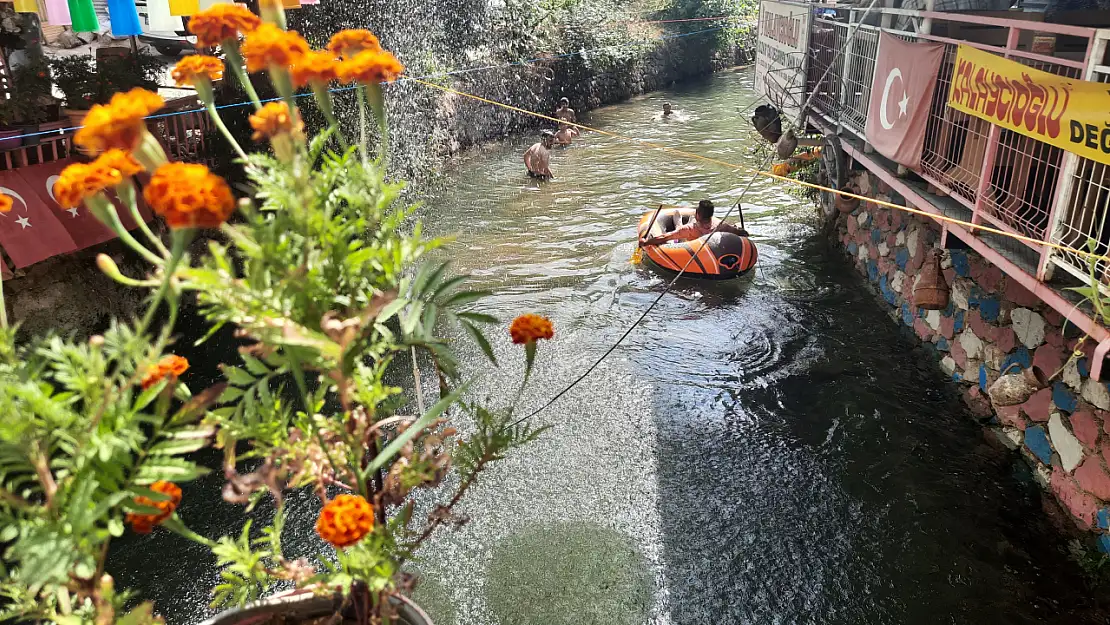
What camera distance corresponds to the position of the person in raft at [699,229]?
9.56 metres

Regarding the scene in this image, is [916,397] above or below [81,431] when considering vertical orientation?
below

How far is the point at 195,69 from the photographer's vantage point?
206 cm

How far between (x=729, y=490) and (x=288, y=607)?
13.4ft

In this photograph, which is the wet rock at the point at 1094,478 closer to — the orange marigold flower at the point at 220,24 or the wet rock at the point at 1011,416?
the wet rock at the point at 1011,416

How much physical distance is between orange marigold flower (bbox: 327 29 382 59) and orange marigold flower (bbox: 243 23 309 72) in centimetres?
29

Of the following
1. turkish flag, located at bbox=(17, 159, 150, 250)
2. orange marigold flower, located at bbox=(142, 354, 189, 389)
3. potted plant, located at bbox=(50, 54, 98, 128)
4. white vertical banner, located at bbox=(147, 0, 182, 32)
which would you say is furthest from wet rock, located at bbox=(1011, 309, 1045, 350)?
potted plant, located at bbox=(50, 54, 98, 128)

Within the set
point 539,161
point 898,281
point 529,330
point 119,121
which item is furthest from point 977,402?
point 539,161

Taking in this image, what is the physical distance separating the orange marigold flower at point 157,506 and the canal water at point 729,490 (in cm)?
302

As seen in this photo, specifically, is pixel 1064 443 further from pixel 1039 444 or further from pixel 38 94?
pixel 38 94

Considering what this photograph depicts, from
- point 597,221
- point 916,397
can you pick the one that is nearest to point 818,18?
point 597,221

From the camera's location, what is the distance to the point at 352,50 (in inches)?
84.8

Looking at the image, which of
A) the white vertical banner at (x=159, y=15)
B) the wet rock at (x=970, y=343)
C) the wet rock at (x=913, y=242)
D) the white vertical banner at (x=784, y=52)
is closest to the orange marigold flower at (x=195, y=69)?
the white vertical banner at (x=159, y=15)

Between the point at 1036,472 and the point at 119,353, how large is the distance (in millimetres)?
6086

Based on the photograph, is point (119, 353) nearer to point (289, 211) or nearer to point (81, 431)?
point (81, 431)
